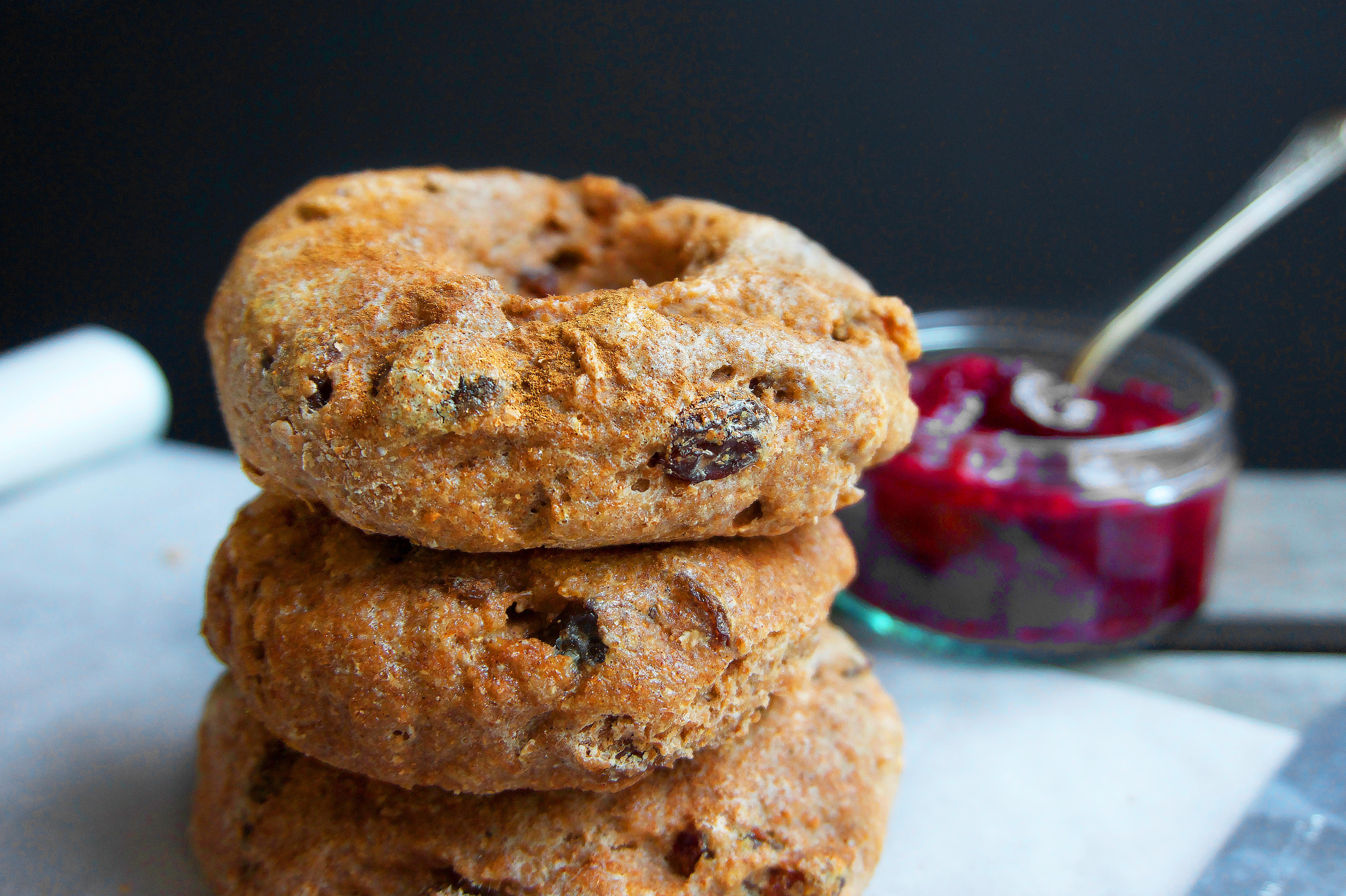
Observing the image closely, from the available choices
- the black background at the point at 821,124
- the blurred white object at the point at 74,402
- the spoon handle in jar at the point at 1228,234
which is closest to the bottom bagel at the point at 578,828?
the spoon handle in jar at the point at 1228,234

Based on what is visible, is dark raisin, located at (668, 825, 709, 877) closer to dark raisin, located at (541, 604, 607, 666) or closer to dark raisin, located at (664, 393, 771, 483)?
dark raisin, located at (541, 604, 607, 666)

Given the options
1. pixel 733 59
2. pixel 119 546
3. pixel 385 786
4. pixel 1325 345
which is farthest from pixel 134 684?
pixel 1325 345

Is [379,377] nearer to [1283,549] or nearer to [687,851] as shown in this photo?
[687,851]

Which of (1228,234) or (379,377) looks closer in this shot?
(379,377)

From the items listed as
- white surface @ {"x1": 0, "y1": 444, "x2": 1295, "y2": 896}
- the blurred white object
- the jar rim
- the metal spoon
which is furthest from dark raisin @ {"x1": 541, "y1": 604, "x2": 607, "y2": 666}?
the blurred white object

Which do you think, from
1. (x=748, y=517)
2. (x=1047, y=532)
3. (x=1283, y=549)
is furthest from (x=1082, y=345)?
(x=748, y=517)

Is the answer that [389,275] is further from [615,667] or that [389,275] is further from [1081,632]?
[1081,632]

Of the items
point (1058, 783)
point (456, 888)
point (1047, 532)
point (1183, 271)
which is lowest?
point (1058, 783)
